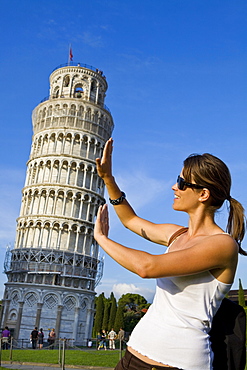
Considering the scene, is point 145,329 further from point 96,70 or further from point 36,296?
point 96,70

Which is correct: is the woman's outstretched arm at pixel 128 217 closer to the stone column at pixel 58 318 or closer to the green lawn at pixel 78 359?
the green lawn at pixel 78 359

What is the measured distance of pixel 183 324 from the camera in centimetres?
172

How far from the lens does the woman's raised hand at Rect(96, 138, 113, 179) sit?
2520 mm

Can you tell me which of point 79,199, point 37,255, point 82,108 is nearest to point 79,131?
point 82,108

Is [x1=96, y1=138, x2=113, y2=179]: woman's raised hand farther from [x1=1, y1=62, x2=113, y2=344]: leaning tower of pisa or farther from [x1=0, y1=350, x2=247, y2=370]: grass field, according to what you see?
[x1=1, y1=62, x2=113, y2=344]: leaning tower of pisa

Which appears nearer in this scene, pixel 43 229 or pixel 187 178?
pixel 187 178

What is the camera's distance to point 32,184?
138ft

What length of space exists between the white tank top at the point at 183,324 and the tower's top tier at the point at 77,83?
44.5 metres

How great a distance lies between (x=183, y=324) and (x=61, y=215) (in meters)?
38.9

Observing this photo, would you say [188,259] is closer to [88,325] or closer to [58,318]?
[58,318]

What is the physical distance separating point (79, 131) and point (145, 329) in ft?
138

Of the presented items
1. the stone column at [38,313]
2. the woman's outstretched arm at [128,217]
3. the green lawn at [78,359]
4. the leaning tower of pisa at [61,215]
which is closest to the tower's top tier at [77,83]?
the leaning tower of pisa at [61,215]

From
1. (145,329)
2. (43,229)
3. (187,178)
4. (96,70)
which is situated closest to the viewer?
(145,329)

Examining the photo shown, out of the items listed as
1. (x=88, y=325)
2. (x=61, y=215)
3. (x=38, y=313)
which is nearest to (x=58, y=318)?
(x=38, y=313)
